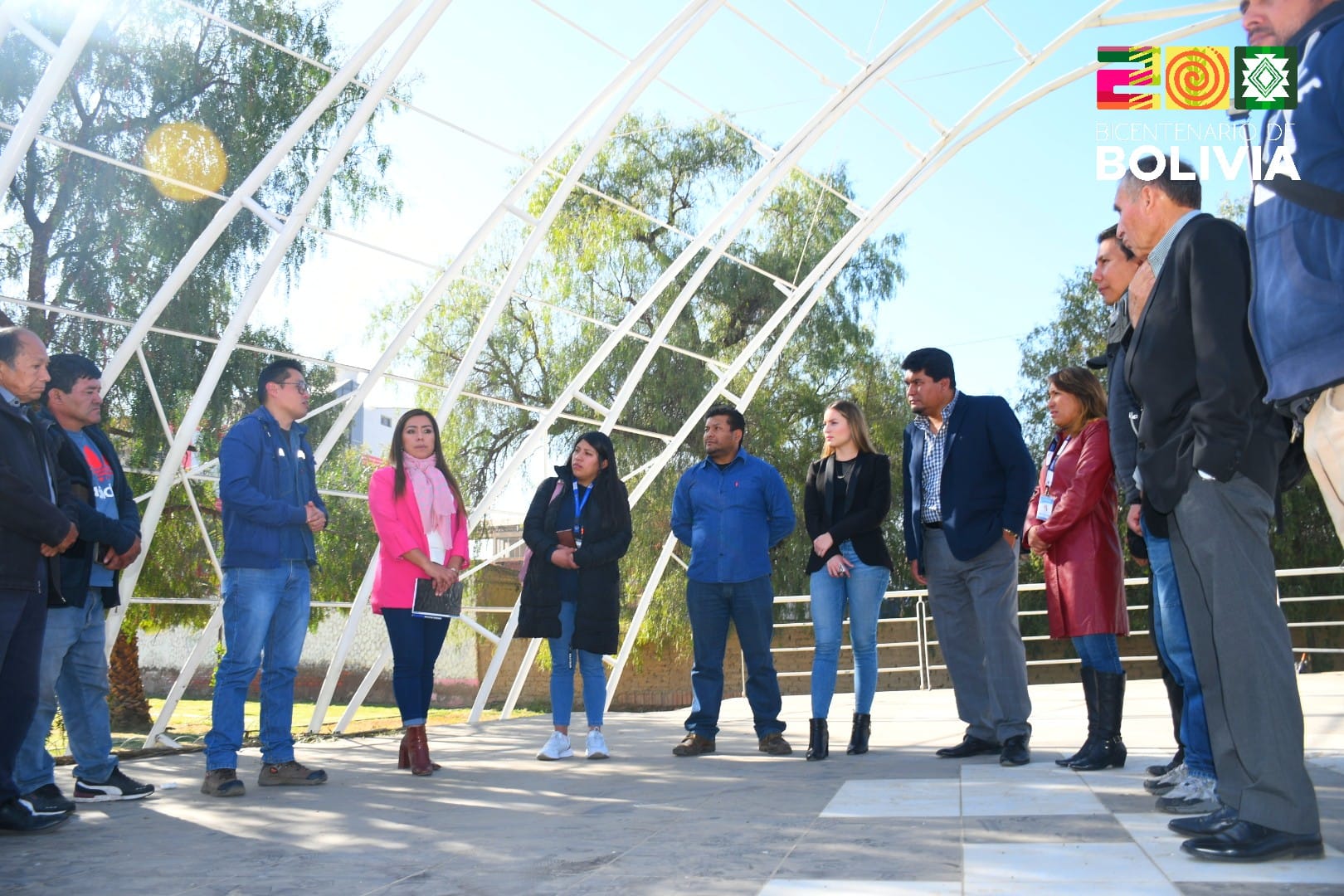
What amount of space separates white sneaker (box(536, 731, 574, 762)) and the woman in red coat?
7.33ft

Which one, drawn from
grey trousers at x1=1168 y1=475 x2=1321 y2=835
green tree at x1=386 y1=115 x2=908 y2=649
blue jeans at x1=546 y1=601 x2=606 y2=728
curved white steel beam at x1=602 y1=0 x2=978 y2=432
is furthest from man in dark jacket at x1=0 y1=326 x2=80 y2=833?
green tree at x1=386 y1=115 x2=908 y2=649

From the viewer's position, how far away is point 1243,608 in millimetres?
2521

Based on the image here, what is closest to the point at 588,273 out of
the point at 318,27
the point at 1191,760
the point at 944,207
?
the point at 318,27

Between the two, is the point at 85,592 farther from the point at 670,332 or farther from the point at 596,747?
the point at 670,332

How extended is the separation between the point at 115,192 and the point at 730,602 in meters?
6.77

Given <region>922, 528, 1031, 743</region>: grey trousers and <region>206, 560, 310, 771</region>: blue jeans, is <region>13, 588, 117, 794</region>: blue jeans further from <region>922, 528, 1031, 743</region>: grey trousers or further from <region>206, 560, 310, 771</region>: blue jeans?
<region>922, 528, 1031, 743</region>: grey trousers

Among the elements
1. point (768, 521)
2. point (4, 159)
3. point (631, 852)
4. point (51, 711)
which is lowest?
point (631, 852)

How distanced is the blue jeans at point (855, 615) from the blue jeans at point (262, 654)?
2.17m

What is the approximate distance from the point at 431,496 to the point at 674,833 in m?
2.36

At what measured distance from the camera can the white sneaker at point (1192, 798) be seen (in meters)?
3.04

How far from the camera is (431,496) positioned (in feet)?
16.3

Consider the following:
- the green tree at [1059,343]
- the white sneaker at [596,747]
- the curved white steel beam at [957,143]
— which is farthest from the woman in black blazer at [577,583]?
the green tree at [1059,343]

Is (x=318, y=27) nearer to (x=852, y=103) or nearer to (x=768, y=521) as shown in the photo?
(x=852, y=103)

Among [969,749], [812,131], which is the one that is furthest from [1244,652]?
[812,131]
